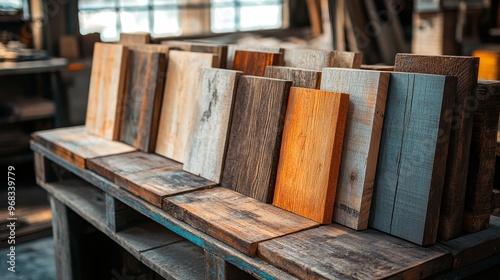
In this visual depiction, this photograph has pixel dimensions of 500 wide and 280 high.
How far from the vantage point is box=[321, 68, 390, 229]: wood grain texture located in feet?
4.93

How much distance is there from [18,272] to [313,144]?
2.67 m

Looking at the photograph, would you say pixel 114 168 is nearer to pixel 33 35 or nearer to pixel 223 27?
pixel 33 35

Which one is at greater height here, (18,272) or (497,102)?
(497,102)

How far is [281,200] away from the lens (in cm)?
170

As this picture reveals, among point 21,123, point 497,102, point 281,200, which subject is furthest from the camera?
point 21,123

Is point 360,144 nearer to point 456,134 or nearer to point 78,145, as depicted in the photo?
point 456,134

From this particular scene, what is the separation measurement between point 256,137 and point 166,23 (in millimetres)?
6041

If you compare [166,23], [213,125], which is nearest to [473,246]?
[213,125]

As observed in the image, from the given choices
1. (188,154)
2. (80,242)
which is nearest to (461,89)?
(188,154)

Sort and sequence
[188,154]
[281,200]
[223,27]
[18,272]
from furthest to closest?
[223,27]
[18,272]
[188,154]
[281,200]

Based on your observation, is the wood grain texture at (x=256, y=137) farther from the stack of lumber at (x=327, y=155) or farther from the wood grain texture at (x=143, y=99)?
the wood grain texture at (x=143, y=99)

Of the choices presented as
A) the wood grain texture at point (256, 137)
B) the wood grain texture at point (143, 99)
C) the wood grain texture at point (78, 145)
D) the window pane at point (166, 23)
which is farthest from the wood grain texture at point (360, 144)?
the window pane at point (166, 23)

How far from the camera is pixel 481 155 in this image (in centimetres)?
152

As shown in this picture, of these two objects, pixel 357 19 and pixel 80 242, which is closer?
pixel 80 242
